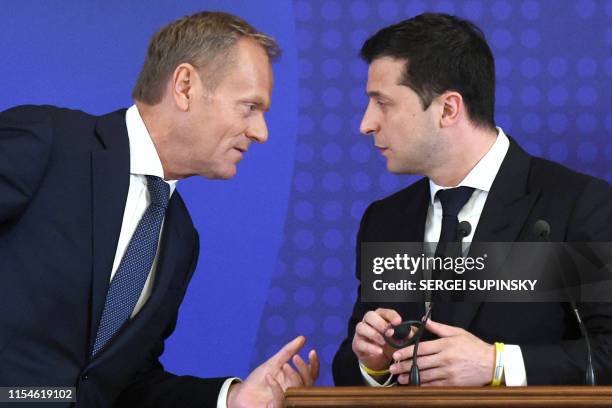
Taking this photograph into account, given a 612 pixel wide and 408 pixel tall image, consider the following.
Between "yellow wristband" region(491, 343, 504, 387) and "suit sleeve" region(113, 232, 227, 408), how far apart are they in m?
0.68

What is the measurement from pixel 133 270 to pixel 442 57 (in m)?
1.03

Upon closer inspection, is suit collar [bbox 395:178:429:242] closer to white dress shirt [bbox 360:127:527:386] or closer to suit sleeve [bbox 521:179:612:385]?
white dress shirt [bbox 360:127:527:386]

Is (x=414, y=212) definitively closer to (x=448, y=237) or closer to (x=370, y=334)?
(x=448, y=237)

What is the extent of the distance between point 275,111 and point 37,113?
1.07 m

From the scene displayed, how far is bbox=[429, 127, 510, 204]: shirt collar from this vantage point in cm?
276

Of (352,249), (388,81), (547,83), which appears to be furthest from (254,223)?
(547,83)

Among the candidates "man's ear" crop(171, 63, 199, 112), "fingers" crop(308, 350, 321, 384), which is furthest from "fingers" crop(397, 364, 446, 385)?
"man's ear" crop(171, 63, 199, 112)

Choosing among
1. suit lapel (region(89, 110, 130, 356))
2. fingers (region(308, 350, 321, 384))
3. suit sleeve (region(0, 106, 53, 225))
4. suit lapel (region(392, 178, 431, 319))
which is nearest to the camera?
suit sleeve (region(0, 106, 53, 225))

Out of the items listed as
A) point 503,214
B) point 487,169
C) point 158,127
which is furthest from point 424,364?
point 158,127

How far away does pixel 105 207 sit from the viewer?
2.44 m

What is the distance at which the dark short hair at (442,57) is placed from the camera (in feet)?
9.43

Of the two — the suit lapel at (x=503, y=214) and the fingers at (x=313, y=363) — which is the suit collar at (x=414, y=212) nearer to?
the suit lapel at (x=503, y=214)

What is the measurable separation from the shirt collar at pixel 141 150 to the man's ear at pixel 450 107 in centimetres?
75

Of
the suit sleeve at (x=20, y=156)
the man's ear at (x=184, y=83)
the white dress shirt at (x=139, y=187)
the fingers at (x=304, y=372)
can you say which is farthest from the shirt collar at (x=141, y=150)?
the fingers at (x=304, y=372)
